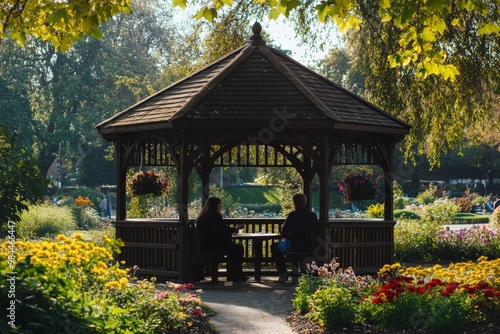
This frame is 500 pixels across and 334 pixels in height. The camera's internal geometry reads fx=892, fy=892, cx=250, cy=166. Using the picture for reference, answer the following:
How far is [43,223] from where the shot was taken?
26.5 m

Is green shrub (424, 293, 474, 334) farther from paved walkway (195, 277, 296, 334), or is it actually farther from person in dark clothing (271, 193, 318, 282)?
person in dark clothing (271, 193, 318, 282)

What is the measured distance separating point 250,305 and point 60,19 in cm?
453

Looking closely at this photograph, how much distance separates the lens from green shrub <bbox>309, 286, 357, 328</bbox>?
31.4ft

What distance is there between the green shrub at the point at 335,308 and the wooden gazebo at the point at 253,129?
4.14 metres

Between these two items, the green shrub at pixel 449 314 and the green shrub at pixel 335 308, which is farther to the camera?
the green shrub at pixel 335 308

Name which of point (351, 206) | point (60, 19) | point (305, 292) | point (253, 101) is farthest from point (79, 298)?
point (351, 206)

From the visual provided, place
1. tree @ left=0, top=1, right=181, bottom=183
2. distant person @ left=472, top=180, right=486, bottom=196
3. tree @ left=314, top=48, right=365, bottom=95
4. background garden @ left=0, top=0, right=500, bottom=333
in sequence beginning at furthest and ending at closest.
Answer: tree @ left=314, top=48, right=365, bottom=95
distant person @ left=472, top=180, right=486, bottom=196
tree @ left=0, top=1, right=181, bottom=183
background garden @ left=0, top=0, right=500, bottom=333

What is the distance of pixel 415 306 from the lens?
924 cm

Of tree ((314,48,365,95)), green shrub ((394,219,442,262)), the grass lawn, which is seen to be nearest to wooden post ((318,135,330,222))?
green shrub ((394,219,442,262))

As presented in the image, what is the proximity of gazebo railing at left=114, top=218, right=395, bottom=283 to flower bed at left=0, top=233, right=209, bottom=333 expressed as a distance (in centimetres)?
342

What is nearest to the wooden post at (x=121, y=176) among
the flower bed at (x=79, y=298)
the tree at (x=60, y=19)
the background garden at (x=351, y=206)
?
the background garden at (x=351, y=206)

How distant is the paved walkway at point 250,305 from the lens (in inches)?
393

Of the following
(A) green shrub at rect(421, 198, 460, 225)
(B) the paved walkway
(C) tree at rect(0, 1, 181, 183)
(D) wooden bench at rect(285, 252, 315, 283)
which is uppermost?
(C) tree at rect(0, 1, 181, 183)

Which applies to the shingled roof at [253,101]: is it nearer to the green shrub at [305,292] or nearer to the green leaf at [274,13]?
the green shrub at [305,292]
